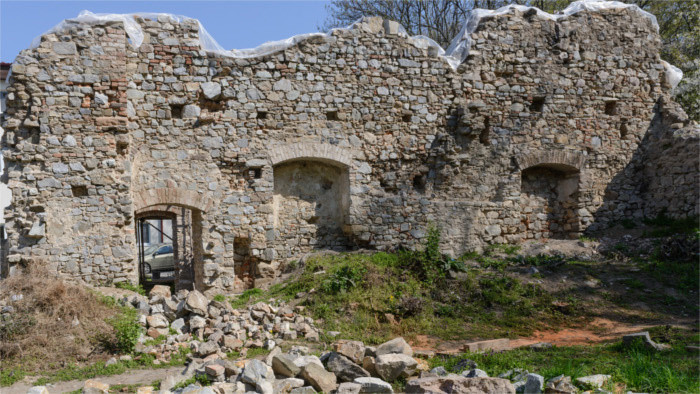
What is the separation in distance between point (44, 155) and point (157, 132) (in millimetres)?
1685

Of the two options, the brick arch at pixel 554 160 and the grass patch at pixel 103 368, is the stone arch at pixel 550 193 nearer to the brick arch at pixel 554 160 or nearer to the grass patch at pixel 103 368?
the brick arch at pixel 554 160

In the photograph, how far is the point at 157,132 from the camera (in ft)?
30.6

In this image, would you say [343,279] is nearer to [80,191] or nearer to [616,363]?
[616,363]

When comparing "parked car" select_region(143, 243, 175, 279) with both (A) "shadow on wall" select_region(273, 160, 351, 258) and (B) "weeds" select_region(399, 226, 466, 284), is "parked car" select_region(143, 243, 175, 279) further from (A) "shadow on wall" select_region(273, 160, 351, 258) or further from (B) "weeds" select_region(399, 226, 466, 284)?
(B) "weeds" select_region(399, 226, 466, 284)

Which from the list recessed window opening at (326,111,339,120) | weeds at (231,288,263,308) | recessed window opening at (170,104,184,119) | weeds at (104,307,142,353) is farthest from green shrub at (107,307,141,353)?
recessed window opening at (326,111,339,120)

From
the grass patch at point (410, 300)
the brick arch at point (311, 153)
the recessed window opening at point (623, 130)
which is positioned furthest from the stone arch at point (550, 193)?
the brick arch at point (311, 153)

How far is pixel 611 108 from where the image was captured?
11734 millimetres

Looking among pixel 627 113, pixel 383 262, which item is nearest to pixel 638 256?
pixel 627 113

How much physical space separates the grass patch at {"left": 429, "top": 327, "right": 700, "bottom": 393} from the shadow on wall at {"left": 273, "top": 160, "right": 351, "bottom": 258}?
4554mm

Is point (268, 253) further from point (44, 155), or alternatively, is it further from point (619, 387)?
point (619, 387)

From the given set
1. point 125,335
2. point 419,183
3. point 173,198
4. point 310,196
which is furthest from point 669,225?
point 125,335

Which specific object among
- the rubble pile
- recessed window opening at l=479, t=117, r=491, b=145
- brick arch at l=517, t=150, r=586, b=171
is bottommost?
the rubble pile

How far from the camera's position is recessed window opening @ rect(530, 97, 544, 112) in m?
11.3

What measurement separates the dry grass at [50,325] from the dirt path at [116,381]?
0.43 m
